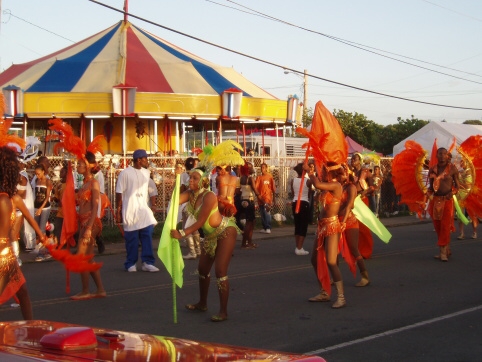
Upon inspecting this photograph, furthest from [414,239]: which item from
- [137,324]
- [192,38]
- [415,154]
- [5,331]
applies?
[5,331]

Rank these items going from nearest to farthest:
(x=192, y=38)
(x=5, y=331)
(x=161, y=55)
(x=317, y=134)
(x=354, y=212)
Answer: (x=5, y=331)
(x=317, y=134)
(x=354, y=212)
(x=192, y=38)
(x=161, y=55)

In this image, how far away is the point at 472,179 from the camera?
14516 millimetres

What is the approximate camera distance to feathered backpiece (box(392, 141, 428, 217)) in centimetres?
1457

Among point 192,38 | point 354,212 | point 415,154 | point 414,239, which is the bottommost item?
point 414,239

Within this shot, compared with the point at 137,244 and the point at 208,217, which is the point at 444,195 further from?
the point at 208,217

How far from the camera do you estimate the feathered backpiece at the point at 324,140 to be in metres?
9.49

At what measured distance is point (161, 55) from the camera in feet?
87.6

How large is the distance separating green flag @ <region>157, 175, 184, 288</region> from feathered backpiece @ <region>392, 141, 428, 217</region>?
24.9ft

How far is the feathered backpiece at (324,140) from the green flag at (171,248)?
7.17 feet

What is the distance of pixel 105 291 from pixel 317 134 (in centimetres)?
359

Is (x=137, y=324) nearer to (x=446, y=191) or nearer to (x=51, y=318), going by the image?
(x=51, y=318)

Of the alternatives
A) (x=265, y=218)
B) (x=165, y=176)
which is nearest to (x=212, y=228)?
(x=265, y=218)

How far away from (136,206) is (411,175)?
224 inches

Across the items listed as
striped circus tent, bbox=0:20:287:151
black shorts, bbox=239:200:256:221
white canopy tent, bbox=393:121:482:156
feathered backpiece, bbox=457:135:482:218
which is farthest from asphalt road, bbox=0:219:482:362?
white canopy tent, bbox=393:121:482:156
